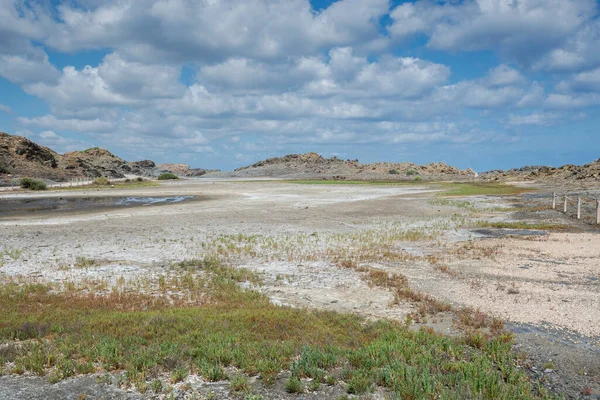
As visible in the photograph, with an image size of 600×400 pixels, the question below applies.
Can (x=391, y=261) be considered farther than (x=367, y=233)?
No

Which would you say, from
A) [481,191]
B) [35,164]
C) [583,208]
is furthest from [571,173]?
[35,164]

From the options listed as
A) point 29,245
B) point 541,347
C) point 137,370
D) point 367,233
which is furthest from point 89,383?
point 367,233

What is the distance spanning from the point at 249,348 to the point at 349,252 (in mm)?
12453

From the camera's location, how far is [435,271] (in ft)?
55.3

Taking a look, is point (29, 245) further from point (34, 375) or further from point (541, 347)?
point (541, 347)

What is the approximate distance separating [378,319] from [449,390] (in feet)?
14.1

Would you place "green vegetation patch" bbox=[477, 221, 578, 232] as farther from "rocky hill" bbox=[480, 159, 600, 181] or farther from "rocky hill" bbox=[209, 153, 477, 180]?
"rocky hill" bbox=[209, 153, 477, 180]

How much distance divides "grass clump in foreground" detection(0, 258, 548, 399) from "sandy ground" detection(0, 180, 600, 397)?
1465 mm

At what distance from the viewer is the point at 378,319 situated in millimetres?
11422

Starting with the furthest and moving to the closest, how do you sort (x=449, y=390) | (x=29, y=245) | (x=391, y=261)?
1. (x=29, y=245)
2. (x=391, y=261)
3. (x=449, y=390)

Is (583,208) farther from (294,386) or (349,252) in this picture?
(294,386)

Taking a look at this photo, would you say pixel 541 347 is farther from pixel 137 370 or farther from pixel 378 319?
pixel 137 370

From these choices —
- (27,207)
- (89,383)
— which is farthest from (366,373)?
(27,207)

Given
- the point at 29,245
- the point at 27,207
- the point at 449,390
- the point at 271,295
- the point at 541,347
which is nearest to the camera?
the point at 449,390
